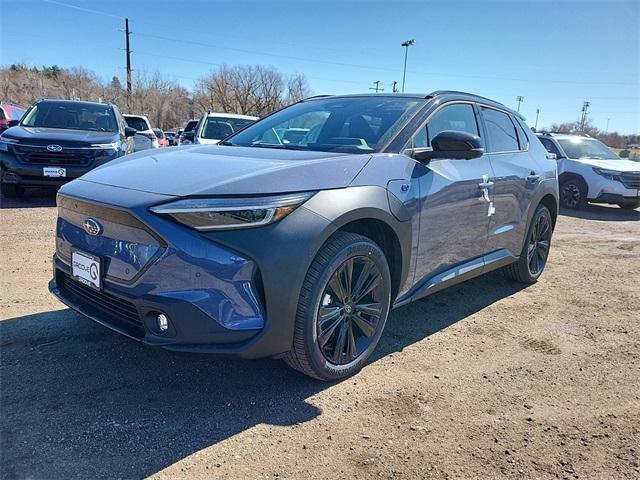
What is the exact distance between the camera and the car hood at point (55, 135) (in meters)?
7.36

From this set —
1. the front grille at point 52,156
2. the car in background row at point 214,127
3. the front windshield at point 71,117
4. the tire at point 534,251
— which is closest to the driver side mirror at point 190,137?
the car in background row at point 214,127

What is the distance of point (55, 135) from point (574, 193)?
36.0 feet

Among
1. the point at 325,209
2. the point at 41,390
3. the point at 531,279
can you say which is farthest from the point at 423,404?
the point at 531,279

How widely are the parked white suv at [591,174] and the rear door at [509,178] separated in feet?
25.3

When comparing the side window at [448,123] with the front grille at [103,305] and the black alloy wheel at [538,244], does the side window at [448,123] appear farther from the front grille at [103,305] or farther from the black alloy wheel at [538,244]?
the front grille at [103,305]

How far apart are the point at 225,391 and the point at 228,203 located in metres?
1.09

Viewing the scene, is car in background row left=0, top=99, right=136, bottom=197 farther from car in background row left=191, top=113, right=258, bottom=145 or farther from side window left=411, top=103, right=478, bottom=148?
side window left=411, top=103, right=478, bottom=148

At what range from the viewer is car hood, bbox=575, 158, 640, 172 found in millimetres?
11164

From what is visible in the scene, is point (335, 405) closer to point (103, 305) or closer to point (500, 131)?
point (103, 305)

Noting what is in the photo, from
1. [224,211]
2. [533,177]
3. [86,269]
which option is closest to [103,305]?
[86,269]

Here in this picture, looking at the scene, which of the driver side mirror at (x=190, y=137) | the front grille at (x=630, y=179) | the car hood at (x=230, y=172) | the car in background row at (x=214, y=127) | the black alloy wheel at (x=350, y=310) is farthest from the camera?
the front grille at (x=630, y=179)

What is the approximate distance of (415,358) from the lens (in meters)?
3.29

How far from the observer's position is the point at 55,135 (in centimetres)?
754

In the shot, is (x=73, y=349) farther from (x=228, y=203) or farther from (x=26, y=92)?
(x=26, y=92)
